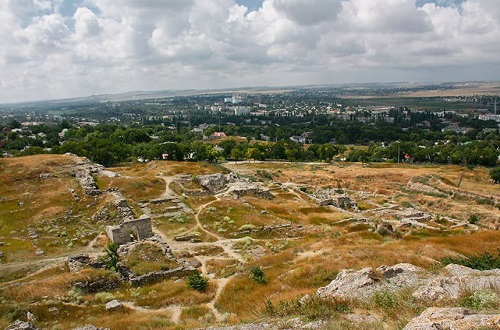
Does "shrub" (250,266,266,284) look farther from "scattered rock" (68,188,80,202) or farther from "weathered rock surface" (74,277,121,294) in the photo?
"scattered rock" (68,188,80,202)

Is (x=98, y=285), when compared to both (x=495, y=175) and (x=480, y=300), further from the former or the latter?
(x=495, y=175)

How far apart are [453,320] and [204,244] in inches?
1118

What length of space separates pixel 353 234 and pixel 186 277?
19842mm

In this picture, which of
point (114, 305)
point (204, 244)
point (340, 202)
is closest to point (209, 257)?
point (204, 244)

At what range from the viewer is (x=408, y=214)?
161 feet

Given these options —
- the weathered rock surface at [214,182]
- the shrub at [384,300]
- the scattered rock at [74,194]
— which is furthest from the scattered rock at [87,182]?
the shrub at [384,300]

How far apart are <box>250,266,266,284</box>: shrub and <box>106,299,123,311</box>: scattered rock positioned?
861cm

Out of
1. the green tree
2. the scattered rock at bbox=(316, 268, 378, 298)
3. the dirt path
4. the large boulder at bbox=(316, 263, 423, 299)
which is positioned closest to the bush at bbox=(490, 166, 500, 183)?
the dirt path

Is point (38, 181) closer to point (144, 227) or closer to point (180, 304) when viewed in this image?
point (144, 227)

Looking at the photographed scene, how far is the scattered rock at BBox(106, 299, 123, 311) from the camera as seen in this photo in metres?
21.4

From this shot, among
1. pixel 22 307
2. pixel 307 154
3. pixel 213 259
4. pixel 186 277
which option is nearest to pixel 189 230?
pixel 213 259

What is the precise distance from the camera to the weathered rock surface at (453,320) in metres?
9.23

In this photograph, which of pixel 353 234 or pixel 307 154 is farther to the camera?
pixel 307 154

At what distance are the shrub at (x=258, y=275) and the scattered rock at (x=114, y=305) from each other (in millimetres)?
8612
